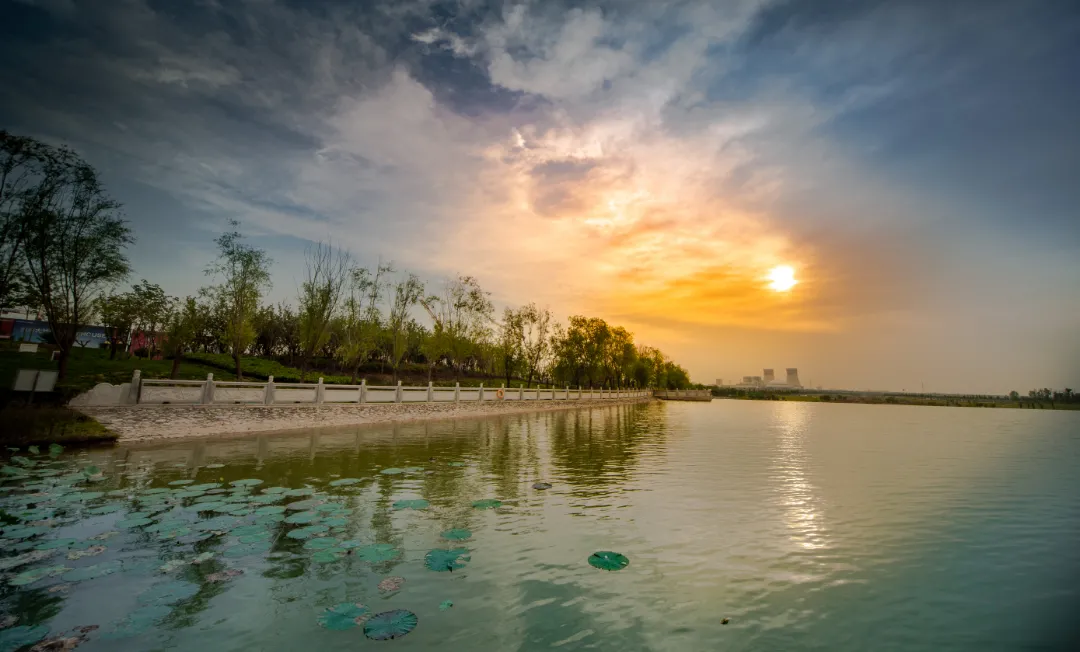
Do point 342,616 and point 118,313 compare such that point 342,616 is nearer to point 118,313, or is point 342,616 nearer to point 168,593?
point 168,593

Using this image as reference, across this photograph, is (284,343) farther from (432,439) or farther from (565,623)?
(565,623)

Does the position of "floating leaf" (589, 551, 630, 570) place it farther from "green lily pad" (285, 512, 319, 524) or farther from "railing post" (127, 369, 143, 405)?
"railing post" (127, 369, 143, 405)

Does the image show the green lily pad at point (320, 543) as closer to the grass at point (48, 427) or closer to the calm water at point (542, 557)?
the calm water at point (542, 557)

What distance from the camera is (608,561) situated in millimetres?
5824

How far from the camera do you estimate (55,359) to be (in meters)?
31.2

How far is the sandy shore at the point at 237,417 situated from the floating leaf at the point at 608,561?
17974mm

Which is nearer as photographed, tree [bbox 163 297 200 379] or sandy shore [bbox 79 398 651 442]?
sandy shore [bbox 79 398 651 442]

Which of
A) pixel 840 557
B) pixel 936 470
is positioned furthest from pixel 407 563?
pixel 936 470

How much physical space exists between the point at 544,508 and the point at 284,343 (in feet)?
219

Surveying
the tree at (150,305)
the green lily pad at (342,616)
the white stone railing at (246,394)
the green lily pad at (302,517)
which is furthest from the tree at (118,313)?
the green lily pad at (342,616)

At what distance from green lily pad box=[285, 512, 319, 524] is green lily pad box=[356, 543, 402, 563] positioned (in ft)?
6.03

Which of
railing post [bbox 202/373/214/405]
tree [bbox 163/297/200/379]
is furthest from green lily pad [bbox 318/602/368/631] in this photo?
tree [bbox 163/297/200/379]

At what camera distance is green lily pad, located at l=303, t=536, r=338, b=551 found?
6.13m

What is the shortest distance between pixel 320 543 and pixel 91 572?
7.83 feet
